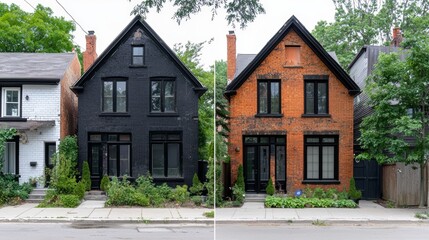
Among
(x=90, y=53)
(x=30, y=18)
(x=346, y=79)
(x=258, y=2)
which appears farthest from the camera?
(x=30, y=18)

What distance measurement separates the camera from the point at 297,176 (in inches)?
885

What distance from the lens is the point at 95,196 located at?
2245 cm

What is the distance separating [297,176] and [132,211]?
634 cm

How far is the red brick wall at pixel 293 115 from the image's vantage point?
886 inches

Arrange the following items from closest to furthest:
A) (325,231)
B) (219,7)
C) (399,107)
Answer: (219,7), (325,231), (399,107)

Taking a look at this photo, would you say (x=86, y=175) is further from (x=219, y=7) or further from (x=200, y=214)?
(x=219, y=7)

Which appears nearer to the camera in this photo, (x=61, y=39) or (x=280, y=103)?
(x=280, y=103)

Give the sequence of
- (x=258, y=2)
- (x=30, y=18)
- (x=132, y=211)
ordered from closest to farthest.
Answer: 1. (x=258, y=2)
2. (x=132, y=211)
3. (x=30, y=18)

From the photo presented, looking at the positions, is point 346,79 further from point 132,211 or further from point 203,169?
point 132,211

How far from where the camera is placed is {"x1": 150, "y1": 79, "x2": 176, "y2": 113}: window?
23.1 m

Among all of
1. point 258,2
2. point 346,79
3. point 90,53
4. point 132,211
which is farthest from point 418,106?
point 258,2

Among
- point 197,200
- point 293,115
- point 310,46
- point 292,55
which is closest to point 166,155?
point 197,200

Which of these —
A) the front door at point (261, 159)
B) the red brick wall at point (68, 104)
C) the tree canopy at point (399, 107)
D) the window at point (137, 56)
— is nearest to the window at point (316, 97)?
the front door at point (261, 159)

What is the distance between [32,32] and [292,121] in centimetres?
1634
